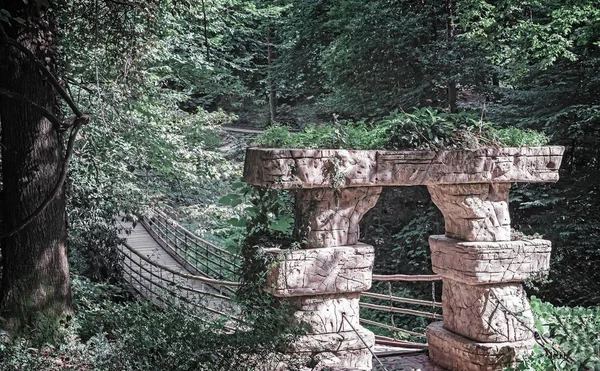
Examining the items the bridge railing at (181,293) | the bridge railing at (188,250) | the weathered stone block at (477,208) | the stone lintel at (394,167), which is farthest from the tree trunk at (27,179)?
the bridge railing at (188,250)

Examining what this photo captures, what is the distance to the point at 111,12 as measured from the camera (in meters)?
6.74

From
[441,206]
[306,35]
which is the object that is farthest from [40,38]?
[306,35]

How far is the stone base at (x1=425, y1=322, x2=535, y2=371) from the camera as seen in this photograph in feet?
20.8

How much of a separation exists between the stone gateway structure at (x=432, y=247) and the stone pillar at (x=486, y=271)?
0.01 meters

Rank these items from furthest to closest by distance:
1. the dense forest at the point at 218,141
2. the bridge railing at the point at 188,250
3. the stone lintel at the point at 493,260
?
the bridge railing at the point at 188,250, the stone lintel at the point at 493,260, the dense forest at the point at 218,141

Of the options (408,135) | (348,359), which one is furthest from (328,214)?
(348,359)

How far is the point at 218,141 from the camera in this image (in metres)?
16.6

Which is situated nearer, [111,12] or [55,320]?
[55,320]

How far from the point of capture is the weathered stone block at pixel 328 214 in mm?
5859

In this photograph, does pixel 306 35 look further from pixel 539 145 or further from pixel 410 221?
pixel 539 145

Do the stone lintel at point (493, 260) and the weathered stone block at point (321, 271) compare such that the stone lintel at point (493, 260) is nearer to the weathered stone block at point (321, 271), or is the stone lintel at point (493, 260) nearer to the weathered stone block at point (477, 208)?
the weathered stone block at point (477, 208)

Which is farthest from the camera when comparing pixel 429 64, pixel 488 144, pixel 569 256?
pixel 429 64

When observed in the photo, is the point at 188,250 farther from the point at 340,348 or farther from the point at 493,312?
the point at 493,312

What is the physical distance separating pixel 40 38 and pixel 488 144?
173 inches
